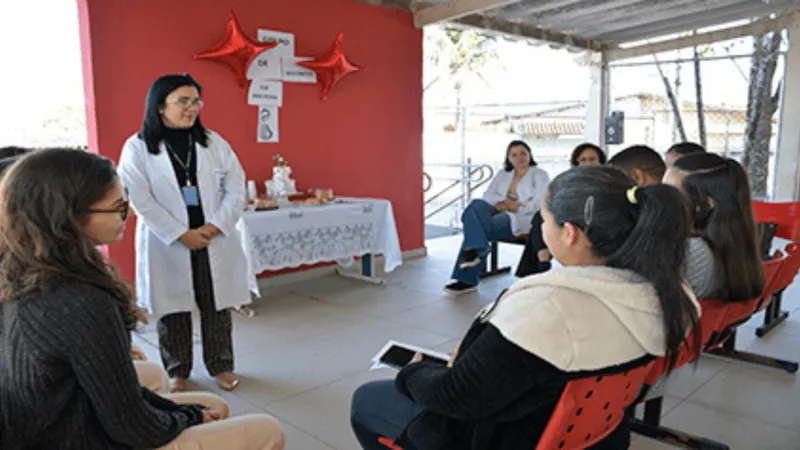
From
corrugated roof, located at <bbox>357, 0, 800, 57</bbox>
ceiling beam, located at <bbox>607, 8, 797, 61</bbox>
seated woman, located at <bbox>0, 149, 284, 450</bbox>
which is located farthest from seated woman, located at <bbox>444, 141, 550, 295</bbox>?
seated woman, located at <bbox>0, 149, 284, 450</bbox>

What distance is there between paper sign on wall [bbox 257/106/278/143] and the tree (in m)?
6.35

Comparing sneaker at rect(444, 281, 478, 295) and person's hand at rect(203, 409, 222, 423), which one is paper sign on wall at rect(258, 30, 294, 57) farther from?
person's hand at rect(203, 409, 222, 423)

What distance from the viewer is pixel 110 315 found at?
109 centimetres

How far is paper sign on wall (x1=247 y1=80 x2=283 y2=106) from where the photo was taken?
14.2 feet

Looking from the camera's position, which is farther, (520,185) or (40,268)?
(520,185)

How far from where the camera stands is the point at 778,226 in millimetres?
3516

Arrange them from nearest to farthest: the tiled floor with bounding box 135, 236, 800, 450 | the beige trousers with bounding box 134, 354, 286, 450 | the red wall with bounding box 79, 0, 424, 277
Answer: the beige trousers with bounding box 134, 354, 286, 450
the tiled floor with bounding box 135, 236, 800, 450
the red wall with bounding box 79, 0, 424, 277

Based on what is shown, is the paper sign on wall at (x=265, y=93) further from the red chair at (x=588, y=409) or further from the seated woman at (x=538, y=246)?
the red chair at (x=588, y=409)

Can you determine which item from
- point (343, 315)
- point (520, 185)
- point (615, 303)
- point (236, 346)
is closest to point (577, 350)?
point (615, 303)

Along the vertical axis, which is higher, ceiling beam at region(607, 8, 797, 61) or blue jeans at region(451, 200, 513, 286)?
ceiling beam at region(607, 8, 797, 61)

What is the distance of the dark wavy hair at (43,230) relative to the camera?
1076 mm

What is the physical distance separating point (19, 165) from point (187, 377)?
1.91 m

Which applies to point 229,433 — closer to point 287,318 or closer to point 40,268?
point 40,268

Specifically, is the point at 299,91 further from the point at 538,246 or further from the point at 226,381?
the point at 226,381
